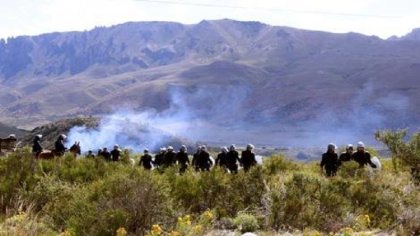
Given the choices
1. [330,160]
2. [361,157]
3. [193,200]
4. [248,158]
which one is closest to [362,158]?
[361,157]

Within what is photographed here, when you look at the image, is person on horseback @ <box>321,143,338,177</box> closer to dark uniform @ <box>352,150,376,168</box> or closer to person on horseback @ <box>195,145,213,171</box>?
dark uniform @ <box>352,150,376,168</box>

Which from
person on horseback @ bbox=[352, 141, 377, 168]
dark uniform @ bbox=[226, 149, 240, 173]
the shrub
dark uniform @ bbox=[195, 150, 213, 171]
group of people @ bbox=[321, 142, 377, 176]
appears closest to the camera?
the shrub

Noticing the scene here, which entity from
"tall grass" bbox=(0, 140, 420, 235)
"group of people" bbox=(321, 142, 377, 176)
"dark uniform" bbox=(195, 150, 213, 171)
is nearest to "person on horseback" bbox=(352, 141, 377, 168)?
"group of people" bbox=(321, 142, 377, 176)

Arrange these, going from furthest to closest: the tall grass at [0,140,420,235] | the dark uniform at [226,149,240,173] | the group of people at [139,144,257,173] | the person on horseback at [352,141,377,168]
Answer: the dark uniform at [226,149,240,173] < the group of people at [139,144,257,173] < the person on horseback at [352,141,377,168] < the tall grass at [0,140,420,235]

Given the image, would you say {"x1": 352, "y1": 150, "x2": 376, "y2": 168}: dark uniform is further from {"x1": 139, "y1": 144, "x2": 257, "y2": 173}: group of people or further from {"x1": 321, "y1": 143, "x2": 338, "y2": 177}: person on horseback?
{"x1": 139, "y1": 144, "x2": 257, "y2": 173}: group of people

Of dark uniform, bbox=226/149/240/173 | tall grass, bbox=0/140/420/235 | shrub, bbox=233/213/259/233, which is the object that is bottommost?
shrub, bbox=233/213/259/233

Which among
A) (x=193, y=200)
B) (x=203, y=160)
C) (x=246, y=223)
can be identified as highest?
(x=203, y=160)

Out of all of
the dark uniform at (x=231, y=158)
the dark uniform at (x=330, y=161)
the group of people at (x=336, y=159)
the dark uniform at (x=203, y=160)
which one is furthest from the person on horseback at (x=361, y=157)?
the dark uniform at (x=203, y=160)

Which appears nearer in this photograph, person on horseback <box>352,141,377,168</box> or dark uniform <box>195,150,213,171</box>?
person on horseback <box>352,141,377,168</box>

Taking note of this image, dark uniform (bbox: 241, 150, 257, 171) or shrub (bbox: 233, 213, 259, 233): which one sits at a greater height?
dark uniform (bbox: 241, 150, 257, 171)

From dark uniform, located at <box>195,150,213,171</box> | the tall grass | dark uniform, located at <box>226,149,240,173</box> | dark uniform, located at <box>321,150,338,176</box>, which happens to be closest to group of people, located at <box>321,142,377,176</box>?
dark uniform, located at <box>321,150,338,176</box>

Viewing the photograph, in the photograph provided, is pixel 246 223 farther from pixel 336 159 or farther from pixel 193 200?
pixel 336 159

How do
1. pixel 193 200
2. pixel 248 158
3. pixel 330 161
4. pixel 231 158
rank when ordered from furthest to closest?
1. pixel 231 158
2. pixel 248 158
3. pixel 330 161
4. pixel 193 200

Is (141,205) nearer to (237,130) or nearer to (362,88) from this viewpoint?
(237,130)
